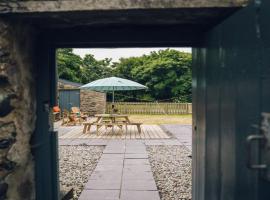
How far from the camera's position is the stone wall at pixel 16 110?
256 cm

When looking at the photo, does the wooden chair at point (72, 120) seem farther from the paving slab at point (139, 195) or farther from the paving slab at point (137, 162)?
the paving slab at point (139, 195)

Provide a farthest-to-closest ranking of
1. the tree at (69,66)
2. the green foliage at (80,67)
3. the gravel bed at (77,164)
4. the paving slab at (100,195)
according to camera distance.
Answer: the green foliage at (80,67)
the tree at (69,66)
the gravel bed at (77,164)
the paving slab at (100,195)

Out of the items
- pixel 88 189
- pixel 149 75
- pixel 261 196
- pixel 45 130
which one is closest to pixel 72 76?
pixel 149 75

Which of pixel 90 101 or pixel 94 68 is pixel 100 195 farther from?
pixel 94 68

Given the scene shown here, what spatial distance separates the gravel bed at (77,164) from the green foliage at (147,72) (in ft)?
69.3

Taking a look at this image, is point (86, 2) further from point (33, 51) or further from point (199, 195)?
point (199, 195)

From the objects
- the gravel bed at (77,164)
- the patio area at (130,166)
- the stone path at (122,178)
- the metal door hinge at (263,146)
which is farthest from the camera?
the gravel bed at (77,164)

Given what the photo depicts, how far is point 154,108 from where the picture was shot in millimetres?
26703

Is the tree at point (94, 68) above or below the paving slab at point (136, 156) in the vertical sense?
above

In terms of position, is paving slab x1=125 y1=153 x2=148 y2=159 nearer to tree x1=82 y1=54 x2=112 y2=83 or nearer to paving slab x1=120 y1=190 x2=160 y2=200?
paving slab x1=120 y1=190 x2=160 y2=200

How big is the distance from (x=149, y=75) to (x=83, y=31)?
31.4 metres

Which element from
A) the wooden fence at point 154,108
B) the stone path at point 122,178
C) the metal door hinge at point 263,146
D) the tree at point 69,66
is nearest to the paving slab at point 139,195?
the stone path at point 122,178

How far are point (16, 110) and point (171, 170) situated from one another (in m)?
5.26

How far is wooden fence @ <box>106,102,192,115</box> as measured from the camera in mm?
26281
